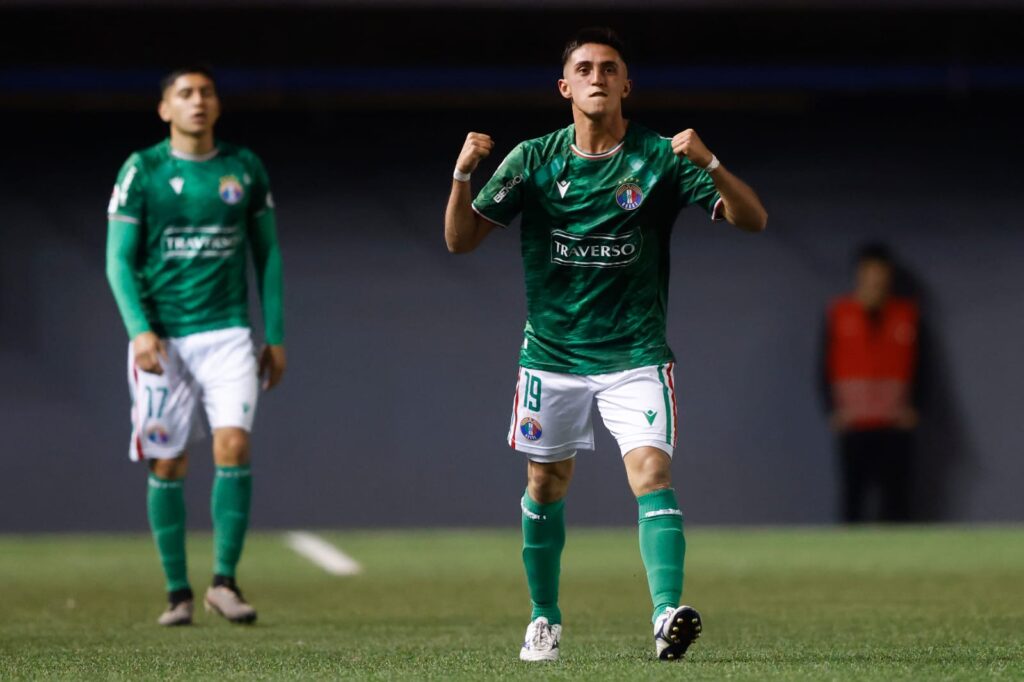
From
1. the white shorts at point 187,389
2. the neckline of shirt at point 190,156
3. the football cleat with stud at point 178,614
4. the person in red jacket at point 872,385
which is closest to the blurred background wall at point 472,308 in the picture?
the person in red jacket at point 872,385

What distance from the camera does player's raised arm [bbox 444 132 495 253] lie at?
5.41 meters

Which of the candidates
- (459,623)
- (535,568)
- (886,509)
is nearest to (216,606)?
(459,623)

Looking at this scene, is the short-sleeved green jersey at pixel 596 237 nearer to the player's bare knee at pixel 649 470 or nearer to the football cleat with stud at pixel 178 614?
the player's bare knee at pixel 649 470

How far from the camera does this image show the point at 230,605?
23.6 ft

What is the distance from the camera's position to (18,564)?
407 inches

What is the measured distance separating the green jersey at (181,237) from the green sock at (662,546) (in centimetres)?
261

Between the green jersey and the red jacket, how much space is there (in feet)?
20.4

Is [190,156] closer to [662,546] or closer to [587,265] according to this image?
[587,265]

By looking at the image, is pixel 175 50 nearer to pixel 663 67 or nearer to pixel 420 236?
pixel 420 236

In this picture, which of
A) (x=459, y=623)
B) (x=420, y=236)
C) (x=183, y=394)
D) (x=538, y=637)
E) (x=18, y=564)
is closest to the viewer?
(x=538, y=637)

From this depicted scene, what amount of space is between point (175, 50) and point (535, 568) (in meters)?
7.35

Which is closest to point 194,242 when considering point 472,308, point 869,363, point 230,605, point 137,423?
point 137,423

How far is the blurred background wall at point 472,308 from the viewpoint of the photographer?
42.5ft

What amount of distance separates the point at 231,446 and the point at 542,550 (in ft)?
6.61
